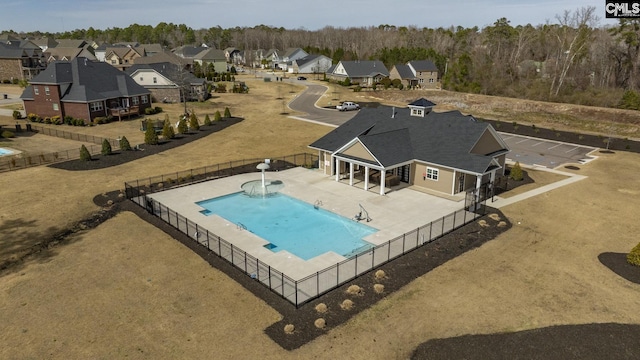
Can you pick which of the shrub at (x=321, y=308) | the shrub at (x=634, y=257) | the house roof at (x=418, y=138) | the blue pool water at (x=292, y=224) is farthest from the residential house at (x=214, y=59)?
the shrub at (x=634, y=257)

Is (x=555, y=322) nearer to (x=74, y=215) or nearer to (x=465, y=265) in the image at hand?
(x=465, y=265)

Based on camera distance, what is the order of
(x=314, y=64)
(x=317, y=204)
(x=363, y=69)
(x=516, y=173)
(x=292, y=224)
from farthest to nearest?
(x=314, y=64)
(x=363, y=69)
(x=516, y=173)
(x=317, y=204)
(x=292, y=224)

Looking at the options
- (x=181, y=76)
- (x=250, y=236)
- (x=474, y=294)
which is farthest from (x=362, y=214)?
(x=181, y=76)

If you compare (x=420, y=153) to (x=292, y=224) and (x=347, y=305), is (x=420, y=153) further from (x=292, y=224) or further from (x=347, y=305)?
(x=347, y=305)

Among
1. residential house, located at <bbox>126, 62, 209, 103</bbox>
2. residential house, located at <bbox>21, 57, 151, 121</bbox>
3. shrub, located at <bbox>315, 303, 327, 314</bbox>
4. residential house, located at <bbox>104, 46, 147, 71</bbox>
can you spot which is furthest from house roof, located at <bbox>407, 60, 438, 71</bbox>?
shrub, located at <bbox>315, 303, 327, 314</bbox>

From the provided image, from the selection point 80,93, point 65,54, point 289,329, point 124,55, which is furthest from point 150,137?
point 65,54

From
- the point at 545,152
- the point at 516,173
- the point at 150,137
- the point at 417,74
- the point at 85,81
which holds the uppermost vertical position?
the point at 417,74
